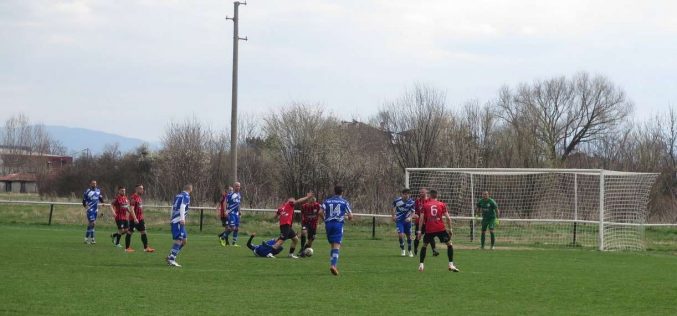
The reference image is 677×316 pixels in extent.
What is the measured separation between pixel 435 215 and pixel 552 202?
1562 centimetres

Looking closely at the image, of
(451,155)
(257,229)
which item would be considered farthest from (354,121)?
(257,229)

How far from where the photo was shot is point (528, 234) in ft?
109

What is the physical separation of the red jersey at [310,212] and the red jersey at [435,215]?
492 cm

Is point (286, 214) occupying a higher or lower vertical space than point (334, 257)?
higher

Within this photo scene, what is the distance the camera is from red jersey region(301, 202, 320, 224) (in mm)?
24112

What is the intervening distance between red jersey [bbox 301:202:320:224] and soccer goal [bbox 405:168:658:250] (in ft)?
25.1

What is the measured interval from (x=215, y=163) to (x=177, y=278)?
4159 centimetres

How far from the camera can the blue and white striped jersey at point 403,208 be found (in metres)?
25.0

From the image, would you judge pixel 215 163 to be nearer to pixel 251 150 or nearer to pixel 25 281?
pixel 251 150

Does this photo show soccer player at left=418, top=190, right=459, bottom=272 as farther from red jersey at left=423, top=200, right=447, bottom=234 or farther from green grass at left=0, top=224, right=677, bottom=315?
green grass at left=0, top=224, right=677, bottom=315

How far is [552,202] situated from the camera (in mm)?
34250

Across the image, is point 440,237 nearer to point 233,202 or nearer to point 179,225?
point 179,225

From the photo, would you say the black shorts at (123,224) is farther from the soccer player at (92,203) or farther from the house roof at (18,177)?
the house roof at (18,177)

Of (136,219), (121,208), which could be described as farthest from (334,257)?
(121,208)
